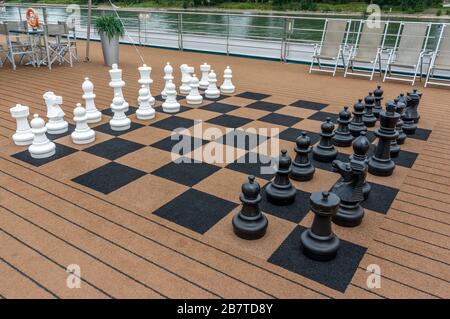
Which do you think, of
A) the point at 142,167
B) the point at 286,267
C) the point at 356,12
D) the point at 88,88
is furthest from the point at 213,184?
the point at 356,12

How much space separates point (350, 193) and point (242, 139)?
1290 millimetres

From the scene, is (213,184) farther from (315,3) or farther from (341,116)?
(315,3)

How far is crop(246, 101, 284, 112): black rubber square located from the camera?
155 inches

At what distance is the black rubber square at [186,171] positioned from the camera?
2.38m

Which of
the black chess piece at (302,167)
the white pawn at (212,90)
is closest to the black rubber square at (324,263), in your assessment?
the black chess piece at (302,167)

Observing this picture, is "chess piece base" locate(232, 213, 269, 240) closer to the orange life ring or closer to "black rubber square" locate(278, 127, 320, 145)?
"black rubber square" locate(278, 127, 320, 145)

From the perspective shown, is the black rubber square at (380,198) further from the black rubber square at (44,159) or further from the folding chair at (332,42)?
the folding chair at (332,42)

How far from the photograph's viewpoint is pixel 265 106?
4.04 m

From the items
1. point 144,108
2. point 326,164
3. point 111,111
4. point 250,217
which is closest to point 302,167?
point 326,164

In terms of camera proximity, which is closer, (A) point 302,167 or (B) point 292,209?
(B) point 292,209

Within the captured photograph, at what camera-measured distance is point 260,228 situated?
1.78 m

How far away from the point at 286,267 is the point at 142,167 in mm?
1320

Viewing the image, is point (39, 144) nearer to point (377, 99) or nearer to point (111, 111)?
point (111, 111)

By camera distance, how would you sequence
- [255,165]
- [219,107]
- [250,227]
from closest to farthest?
[250,227], [255,165], [219,107]
